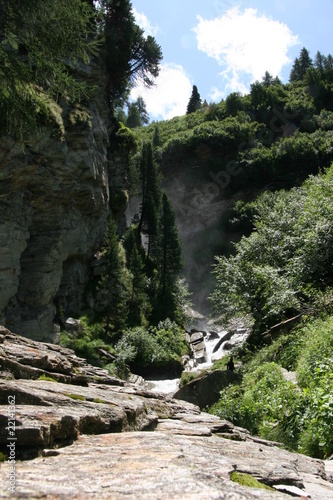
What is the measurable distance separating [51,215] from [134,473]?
27739mm

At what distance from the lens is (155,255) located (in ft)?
155

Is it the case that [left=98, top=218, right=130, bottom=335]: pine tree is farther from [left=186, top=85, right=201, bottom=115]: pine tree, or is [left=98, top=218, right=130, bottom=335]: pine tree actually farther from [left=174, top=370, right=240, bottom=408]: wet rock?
[left=186, top=85, right=201, bottom=115]: pine tree

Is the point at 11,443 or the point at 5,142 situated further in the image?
the point at 5,142

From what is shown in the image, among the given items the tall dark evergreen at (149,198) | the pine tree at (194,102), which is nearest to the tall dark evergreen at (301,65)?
the pine tree at (194,102)

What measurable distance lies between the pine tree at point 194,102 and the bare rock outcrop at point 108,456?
8800 cm

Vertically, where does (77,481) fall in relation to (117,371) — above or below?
above

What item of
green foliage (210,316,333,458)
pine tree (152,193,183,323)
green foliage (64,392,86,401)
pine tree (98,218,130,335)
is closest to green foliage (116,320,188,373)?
pine tree (98,218,130,335)

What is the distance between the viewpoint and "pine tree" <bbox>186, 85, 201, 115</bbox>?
288 feet

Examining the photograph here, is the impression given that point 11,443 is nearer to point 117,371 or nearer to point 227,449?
point 227,449

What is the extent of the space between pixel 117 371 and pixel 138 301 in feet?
36.9

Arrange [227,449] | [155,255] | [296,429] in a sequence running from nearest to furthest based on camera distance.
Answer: [227,449], [296,429], [155,255]

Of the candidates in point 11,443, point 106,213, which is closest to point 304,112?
point 106,213

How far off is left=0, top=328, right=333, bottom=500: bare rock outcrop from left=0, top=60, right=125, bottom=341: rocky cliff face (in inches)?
743

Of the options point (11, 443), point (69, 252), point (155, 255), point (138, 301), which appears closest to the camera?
point (11, 443)
